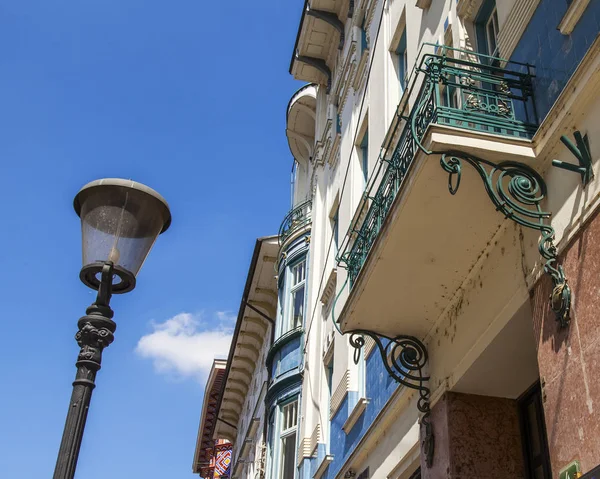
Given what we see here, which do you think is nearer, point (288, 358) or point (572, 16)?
point (572, 16)

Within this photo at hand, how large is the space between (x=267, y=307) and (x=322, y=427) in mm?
10618

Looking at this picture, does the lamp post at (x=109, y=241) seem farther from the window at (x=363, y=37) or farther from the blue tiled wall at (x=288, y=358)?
the blue tiled wall at (x=288, y=358)

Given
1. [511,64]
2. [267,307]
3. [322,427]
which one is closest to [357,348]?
[511,64]

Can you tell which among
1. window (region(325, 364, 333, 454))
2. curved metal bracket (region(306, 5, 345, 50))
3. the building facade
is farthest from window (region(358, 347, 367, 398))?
curved metal bracket (region(306, 5, 345, 50))

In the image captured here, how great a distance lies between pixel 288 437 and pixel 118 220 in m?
13.1

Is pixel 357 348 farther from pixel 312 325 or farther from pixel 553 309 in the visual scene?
pixel 312 325

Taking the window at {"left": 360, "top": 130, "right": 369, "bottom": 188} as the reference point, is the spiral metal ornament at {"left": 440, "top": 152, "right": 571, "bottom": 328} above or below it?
below

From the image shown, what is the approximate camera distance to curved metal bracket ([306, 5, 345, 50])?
1912 cm

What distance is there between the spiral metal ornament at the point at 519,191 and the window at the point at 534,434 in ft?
7.23

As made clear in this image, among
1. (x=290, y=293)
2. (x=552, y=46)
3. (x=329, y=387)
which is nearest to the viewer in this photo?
(x=552, y=46)

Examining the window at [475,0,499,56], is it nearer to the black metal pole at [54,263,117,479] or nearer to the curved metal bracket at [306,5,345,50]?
the black metal pole at [54,263,117,479]

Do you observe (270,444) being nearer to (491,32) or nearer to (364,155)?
(364,155)

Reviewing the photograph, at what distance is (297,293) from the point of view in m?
19.6

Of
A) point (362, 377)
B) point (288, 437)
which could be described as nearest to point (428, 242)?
point (362, 377)
